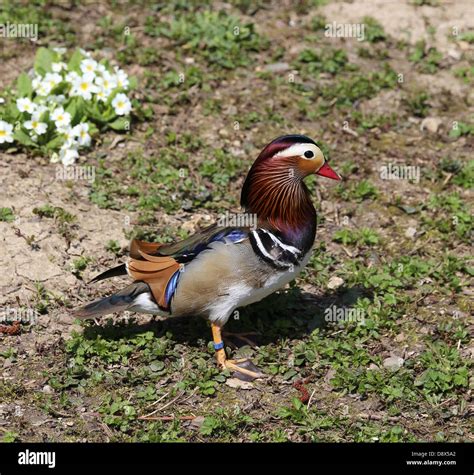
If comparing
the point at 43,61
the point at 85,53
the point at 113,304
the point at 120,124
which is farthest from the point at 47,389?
the point at 85,53

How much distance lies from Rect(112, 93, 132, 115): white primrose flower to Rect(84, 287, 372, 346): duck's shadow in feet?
8.74

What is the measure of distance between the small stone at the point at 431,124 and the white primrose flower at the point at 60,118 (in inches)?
139

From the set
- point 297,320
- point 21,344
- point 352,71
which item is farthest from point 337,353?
point 352,71

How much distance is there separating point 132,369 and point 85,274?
1.16 m

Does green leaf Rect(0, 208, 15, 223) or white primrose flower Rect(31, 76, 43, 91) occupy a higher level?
white primrose flower Rect(31, 76, 43, 91)

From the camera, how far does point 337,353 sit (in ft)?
22.3

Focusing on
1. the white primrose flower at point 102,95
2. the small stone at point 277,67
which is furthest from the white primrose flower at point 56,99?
the small stone at point 277,67

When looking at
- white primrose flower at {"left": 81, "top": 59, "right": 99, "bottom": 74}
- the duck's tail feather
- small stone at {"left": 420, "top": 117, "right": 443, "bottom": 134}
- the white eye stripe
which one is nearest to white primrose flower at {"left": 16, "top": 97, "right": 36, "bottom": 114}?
white primrose flower at {"left": 81, "top": 59, "right": 99, "bottom": 74}

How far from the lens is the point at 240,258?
639cm

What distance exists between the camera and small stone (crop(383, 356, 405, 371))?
6.71m

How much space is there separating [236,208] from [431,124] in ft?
7.83

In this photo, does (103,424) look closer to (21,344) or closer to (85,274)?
(21,344)

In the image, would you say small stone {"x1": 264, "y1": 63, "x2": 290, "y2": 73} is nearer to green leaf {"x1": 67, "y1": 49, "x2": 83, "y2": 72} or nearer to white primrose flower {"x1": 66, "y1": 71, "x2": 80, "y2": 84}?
green leaf {"x1": 67, "y1": 49, "x2": 83, "y2": 72}

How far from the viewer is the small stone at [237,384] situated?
651 centimetres
